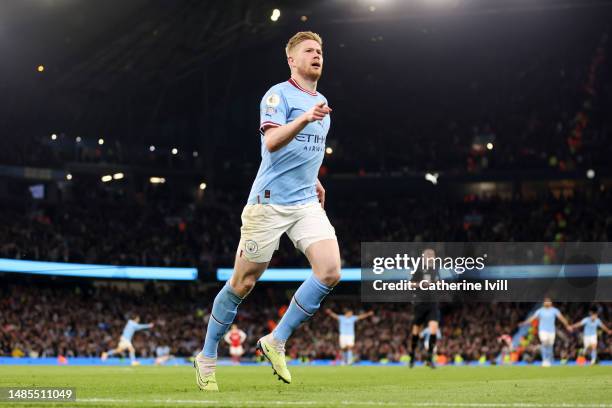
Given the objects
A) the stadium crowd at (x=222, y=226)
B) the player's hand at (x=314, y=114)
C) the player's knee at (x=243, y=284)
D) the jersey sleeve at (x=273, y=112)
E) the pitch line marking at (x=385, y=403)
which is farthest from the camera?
the stadium crowd at (x=222, y=226)

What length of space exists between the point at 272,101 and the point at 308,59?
586mm

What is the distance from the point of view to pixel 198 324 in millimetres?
44062

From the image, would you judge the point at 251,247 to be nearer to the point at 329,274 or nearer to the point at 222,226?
the point at 329,274

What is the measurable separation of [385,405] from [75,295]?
40.8m

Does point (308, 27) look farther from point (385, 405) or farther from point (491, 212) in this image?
point (385, 405)

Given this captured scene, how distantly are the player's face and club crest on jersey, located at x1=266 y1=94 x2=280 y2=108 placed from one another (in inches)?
18.1

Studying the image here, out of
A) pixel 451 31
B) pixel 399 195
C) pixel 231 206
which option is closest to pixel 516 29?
pixel 451 31

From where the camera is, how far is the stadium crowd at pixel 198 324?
121ft

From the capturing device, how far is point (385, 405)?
629cm

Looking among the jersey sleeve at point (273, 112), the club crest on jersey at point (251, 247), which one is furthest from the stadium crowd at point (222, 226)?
the jersey sleeve at point (273, 112)

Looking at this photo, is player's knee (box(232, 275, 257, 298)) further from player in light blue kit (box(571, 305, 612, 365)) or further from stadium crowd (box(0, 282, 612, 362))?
stadium crowd (box(0, 282, 612, 362))

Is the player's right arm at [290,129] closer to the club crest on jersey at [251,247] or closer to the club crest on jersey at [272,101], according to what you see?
the club crest on jersey at [272,101]

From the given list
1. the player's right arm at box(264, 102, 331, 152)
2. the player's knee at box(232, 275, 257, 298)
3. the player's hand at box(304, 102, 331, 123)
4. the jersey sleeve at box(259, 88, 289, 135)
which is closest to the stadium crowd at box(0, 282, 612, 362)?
the player's knee at box(232, 275, 257, 298)

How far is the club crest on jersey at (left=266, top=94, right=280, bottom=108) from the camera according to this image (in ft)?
24.0
